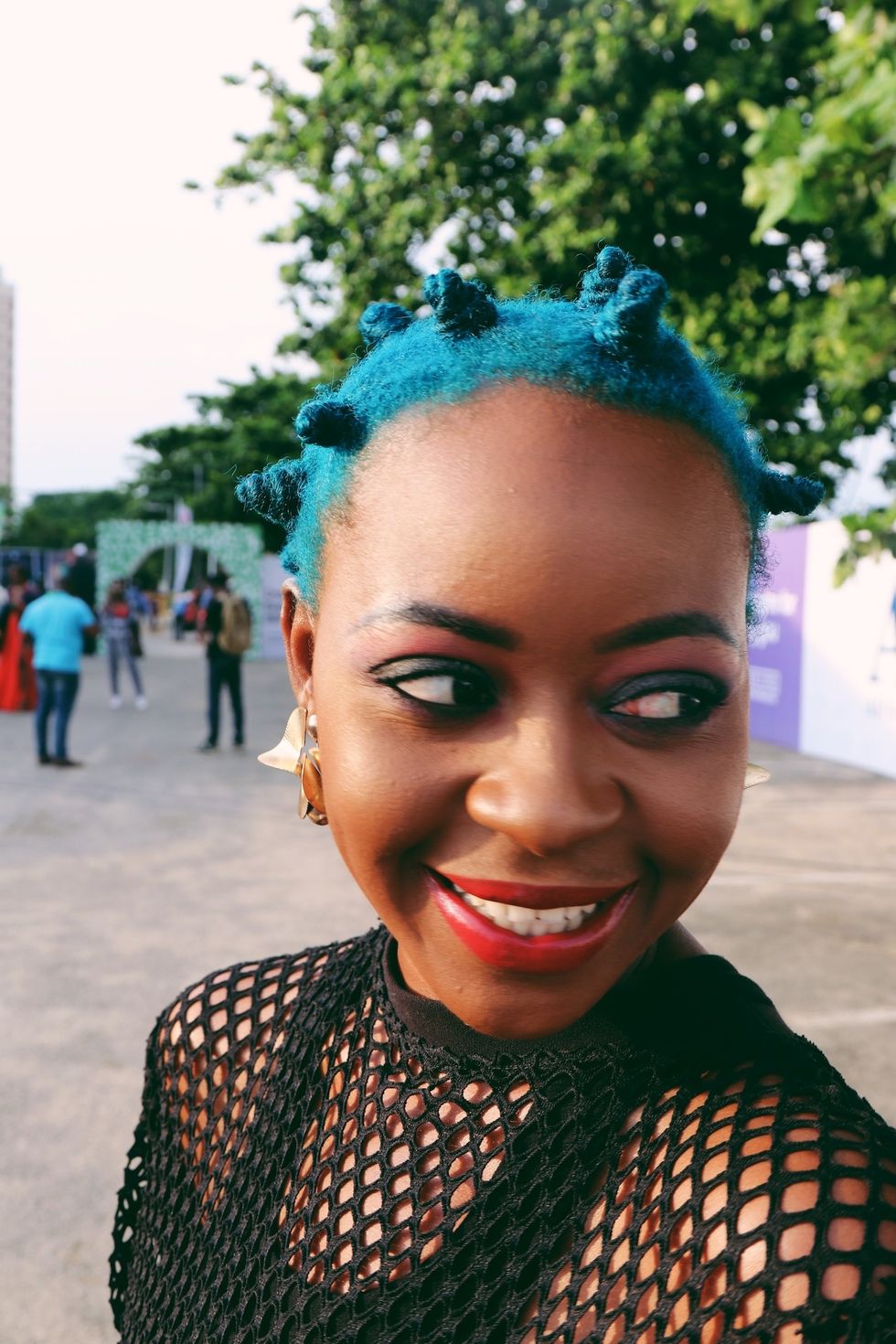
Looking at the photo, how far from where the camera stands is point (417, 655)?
0.93 metres

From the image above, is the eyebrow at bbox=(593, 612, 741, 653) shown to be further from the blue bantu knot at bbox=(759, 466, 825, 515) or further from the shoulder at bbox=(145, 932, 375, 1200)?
the shoulder at bbox=(145, 932, 375, 1200)

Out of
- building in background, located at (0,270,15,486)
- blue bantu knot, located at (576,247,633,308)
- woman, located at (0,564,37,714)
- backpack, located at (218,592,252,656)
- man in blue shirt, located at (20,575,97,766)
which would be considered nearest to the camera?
blue bantu knot, located at (576,247,633,308)

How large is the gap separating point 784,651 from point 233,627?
19.6 ft

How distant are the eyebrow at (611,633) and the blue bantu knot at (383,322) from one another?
0.33 metres

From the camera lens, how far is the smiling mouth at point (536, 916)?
36.7 inches

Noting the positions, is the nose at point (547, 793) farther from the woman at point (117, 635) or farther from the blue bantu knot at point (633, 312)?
the woman at point (117, 635)

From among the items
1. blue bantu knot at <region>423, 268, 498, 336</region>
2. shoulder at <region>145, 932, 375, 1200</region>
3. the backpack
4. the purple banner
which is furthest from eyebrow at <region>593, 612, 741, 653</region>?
the purple banner

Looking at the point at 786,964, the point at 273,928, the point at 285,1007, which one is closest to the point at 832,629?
the point at 786,964

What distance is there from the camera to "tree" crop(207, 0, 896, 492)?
37.0 ft

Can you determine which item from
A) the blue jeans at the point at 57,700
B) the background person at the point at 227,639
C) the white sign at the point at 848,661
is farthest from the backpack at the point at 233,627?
the white sign at the point at 848,661

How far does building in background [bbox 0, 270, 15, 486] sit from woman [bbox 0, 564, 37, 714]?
10808cm

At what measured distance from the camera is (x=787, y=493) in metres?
1.09

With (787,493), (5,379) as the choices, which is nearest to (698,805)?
(787,493)

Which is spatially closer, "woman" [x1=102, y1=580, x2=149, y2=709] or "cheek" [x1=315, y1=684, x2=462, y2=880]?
"cheek" [x1=315, y1=684, x2=462, y2=880]
